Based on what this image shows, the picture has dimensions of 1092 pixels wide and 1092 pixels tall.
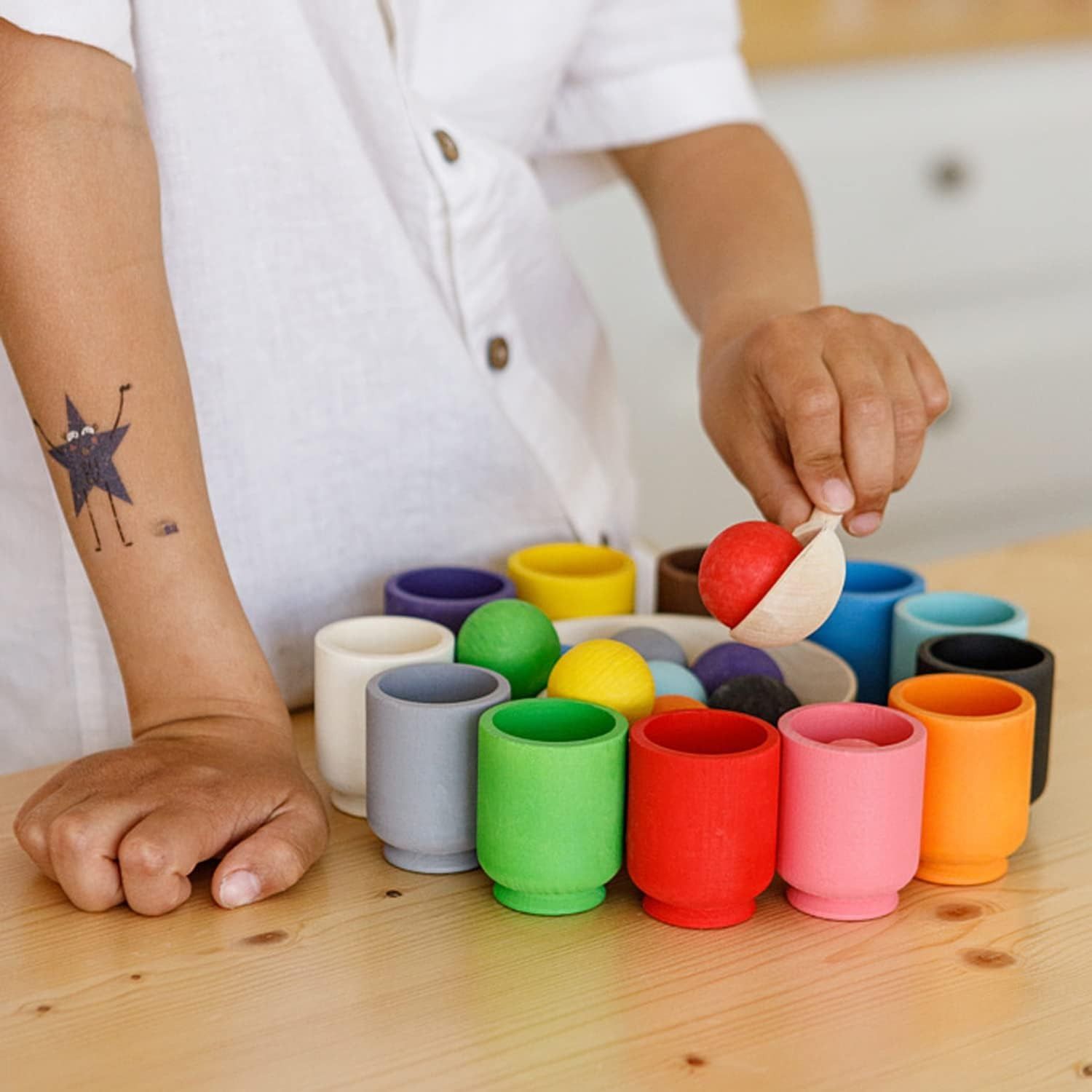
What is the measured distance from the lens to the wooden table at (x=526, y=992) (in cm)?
51

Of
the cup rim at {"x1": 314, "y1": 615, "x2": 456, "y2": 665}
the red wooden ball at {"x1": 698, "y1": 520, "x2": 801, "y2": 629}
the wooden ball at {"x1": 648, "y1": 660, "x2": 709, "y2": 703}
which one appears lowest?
the wooden ball at {"x1": 648, "y1": 660, "x2": 709, "y2": 703}

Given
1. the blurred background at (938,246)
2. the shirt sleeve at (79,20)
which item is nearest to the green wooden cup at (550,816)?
the shirt sleeve at (79,20)

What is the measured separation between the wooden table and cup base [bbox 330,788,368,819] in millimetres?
34

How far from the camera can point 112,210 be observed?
2.21ft

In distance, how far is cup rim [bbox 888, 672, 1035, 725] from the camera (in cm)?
63

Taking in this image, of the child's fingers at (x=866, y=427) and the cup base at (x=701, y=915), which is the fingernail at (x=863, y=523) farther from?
the cup base at (x=701, y=915)

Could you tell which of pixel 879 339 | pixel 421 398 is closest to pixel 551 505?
pixel 421 398

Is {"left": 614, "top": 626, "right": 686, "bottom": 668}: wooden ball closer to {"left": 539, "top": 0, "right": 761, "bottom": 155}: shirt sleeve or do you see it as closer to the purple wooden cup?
the purple wooden cup

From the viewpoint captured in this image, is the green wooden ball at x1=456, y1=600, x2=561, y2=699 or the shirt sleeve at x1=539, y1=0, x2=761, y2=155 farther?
the shirt sleeve at x1=539, y1=0, x2=761, y2=155

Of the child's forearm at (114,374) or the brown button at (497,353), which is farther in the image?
the brown button at (497,353)

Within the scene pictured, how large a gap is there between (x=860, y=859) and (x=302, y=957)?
213mm

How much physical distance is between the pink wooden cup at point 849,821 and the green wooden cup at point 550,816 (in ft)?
0.22

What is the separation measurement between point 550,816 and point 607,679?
→ 77 mm

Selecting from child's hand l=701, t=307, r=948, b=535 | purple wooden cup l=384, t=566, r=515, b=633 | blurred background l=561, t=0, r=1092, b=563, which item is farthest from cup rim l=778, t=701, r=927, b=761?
blurred background l=561, t=0, r=1092, b=563
